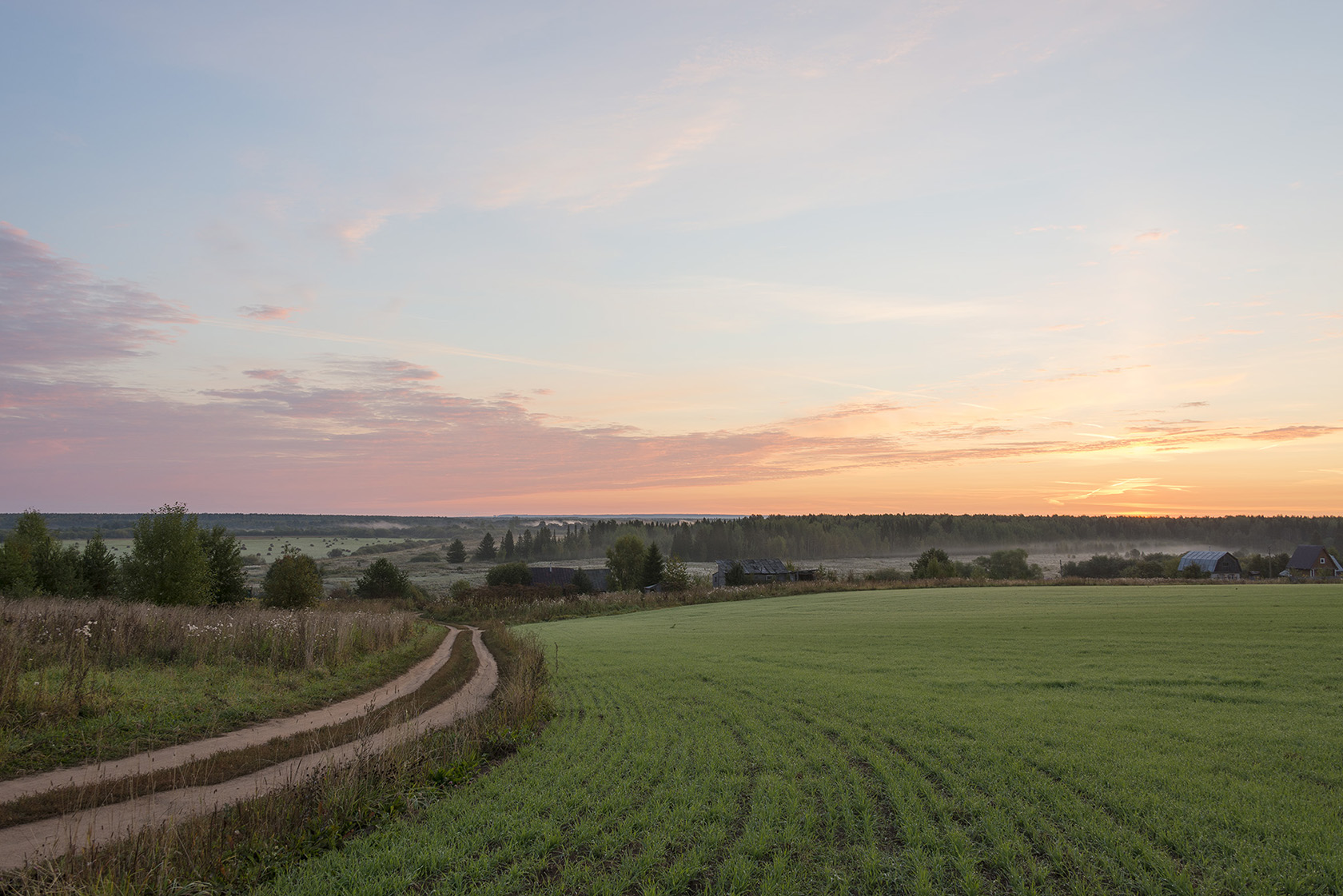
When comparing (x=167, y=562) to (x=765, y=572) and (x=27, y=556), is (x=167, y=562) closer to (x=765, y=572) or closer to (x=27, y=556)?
(x=27, y=556)

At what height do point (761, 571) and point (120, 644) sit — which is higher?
point (120, 644)

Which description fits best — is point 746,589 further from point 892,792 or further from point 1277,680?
point 892,792

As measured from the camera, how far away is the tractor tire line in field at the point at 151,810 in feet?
24.6

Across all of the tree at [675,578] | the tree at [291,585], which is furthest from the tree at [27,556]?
the tree at [675,578]

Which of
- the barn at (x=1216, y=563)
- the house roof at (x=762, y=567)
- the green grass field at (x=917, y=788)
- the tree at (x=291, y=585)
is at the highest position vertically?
the green grass field at (x=917, y=788)

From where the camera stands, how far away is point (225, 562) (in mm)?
48031

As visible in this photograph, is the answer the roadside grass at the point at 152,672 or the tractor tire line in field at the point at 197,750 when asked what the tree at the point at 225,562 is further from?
the tractor tire line in field at the point at 197,750

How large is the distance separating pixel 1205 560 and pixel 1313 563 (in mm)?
10896

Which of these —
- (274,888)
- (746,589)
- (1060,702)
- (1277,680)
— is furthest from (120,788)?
(746,589)

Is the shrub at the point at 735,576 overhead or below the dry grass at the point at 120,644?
below

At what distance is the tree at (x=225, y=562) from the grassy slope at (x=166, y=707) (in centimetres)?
3241

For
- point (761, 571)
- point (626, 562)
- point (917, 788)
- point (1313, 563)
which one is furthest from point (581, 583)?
point (1313, 563)

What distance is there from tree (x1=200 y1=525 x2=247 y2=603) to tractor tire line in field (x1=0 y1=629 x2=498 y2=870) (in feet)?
137

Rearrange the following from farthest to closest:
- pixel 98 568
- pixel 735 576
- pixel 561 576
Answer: pixel 561 576
pixel 735 576
pixel 98 568
